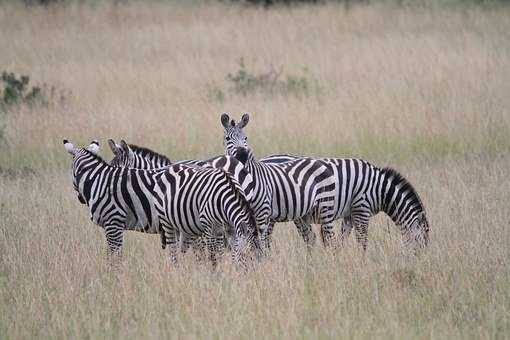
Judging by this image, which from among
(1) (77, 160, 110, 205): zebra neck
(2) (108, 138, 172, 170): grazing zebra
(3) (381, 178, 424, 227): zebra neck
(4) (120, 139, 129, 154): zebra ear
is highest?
(4) (120, 139, 129, 154): zebra ear

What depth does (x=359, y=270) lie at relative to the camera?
7.12 metres

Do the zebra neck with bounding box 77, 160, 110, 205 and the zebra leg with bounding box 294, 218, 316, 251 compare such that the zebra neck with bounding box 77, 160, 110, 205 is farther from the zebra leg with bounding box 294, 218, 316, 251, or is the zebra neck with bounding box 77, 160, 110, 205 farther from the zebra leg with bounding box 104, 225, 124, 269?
the zebra leg with bounding box 294, 218, 316, 251

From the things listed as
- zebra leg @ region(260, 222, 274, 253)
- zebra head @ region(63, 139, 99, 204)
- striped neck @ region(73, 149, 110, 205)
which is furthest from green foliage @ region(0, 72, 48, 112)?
zebra leg @ region(260, 222, 274, 253)

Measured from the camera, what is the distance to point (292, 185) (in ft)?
26.6

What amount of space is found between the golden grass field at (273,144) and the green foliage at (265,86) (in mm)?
182

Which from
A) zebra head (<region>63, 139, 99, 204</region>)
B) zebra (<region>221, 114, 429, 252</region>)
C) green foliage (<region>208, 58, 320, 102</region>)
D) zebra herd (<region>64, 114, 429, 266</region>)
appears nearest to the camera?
zebra herd (<region>64, 114, 429, 266</region>)

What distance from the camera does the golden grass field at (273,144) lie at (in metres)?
6.43

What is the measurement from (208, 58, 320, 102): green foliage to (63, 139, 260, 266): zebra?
674cm

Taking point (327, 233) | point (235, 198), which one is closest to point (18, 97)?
point (327, 233)

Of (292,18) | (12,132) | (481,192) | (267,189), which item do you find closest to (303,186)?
(267,189)

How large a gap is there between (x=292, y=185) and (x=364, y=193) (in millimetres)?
665

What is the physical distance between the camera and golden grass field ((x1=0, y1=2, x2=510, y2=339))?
21.1ft

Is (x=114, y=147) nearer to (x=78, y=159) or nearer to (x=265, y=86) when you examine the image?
(x=78, y=159)

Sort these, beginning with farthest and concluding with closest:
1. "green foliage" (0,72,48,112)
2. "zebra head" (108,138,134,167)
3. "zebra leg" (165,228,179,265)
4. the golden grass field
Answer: "green foliage" (0,72,48,112) < "zebra head" (108,138,134,167) < "zebra leg" (165,228,179,265) < the golden grass field
